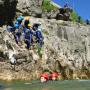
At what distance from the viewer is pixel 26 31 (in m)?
38.8

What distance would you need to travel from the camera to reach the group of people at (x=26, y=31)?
3820 cm

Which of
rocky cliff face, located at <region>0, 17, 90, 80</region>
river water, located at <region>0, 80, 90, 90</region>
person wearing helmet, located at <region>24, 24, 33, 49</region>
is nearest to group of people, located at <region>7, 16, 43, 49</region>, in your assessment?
person wearing helmet, located at <region>24, 24, 33, 49</region>

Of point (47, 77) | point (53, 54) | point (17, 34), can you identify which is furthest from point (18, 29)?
point (47, 77)

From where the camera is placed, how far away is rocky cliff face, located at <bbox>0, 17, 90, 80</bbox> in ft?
118

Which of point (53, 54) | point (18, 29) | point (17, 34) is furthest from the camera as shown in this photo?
point (53, 54)

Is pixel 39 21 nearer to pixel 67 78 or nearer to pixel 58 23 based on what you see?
pixel 58 23

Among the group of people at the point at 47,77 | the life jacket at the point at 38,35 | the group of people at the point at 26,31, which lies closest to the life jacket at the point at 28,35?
the group of people at the point at 26,31

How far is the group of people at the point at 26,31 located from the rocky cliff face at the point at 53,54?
649 millimetres

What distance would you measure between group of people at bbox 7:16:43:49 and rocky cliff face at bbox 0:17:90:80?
25.6 inches

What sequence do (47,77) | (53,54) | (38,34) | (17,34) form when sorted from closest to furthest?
(47,77), (17,34), (53,54), (38,34)

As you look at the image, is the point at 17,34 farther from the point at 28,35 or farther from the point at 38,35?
the point at 38,35

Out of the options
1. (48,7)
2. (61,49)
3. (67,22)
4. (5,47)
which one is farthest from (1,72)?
(48,7)

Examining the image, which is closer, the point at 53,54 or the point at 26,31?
the point at 26,31

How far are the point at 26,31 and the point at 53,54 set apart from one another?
142 inches
